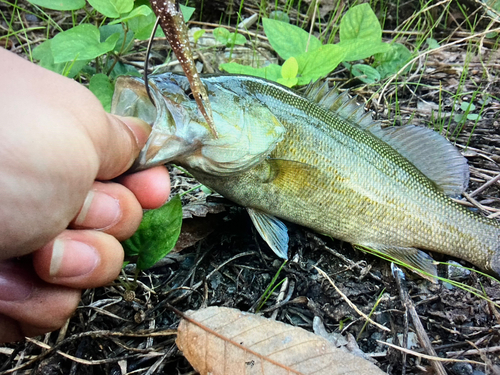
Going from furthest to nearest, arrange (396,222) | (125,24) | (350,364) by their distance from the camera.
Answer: (125,24)
(396,222)
(350,364)

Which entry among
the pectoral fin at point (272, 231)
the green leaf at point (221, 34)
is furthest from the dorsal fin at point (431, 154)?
the green leaf at point (221, 34)

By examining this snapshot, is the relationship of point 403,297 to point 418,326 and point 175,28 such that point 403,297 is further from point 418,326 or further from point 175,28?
point 175,28

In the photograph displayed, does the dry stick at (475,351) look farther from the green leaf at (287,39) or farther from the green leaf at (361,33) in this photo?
the green leaf at (287,39)

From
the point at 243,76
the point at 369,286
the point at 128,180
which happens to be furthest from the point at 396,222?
the point at 128,180

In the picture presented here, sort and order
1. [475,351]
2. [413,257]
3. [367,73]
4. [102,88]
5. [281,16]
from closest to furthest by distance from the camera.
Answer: [475,351] < [413,257] < [102,88] < [367,73] < [281,16]

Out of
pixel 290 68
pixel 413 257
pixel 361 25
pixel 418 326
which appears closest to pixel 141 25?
pixel 290 68

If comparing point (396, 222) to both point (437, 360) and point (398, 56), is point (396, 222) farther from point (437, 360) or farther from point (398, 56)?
point (398, 56)
